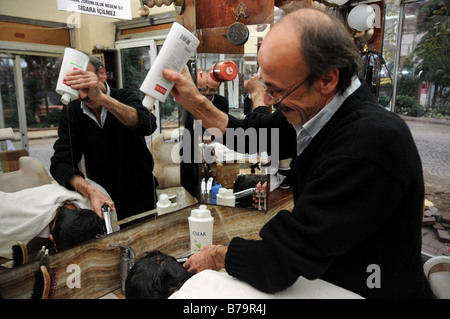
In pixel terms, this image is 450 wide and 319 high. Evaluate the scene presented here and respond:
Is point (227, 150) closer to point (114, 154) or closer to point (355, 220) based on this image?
point (114, 154)

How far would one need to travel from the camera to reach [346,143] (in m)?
0.68

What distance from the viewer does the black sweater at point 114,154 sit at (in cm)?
105

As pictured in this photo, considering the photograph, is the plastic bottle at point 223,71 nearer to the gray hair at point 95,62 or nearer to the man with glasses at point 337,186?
the gray hair at point 95,62

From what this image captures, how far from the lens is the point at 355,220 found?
0.65m

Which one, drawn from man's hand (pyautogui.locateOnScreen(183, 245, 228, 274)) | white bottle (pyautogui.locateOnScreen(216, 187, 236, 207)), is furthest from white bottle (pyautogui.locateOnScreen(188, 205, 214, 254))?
man's hand (pyautogui.locateOnScreen(183, 245, 228, 274))

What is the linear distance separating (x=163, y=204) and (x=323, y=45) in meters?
0.92

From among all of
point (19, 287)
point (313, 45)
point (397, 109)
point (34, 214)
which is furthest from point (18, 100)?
point (397, 109)

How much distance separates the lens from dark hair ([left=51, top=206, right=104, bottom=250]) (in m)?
1.04

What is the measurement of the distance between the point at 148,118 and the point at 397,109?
2696 mm

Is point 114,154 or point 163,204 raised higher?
point 114,154

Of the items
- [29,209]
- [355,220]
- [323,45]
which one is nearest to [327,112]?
[323,45]

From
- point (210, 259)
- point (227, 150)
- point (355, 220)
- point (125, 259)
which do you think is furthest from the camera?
point (227, 150)
